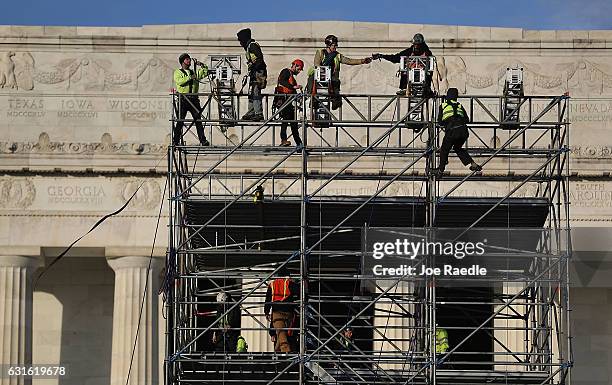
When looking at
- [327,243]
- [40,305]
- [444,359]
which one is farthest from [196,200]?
[40,305]

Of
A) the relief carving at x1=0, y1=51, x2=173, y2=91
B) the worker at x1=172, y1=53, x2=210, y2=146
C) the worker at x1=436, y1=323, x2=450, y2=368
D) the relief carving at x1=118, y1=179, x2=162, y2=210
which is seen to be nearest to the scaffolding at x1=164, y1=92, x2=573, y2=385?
the worker at x1=172, y1=53, x2=210, y2=146

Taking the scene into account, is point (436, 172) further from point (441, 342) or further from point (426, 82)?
point (441, 342)

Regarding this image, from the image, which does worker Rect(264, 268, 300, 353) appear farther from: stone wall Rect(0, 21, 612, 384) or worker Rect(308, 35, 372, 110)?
stone wall Rect(0, 21, 612, 384)

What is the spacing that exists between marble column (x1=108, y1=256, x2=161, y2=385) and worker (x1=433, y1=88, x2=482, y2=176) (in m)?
18.5

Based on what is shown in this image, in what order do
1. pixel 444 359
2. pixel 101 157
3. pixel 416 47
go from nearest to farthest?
1. pixel 444 359
2. pixel 416 47
3. pixel 101 157

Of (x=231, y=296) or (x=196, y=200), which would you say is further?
(x=231, y=296)

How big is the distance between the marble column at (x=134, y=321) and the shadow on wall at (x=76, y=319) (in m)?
2.99

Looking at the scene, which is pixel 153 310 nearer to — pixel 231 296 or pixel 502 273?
pixel 231 296

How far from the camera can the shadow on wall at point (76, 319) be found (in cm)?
7156

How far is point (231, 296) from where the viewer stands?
5697cm

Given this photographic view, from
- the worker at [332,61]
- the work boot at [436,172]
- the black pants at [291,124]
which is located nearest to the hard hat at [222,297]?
the black pants at [291,124]

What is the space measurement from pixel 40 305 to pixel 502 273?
75.2ft

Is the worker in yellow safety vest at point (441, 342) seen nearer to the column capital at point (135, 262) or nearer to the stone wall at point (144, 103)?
the stone wall at point (144, 103)

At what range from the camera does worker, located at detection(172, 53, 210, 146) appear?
52812 mm
